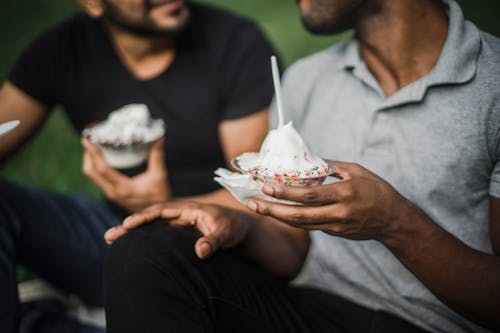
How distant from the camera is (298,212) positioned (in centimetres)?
125

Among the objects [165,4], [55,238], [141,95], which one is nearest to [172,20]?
[165,4]

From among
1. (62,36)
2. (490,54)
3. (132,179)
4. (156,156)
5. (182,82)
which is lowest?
(132,179)

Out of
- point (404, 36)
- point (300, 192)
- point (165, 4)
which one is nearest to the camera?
point (300, 192)

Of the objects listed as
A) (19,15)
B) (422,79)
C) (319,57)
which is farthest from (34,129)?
(19,15)

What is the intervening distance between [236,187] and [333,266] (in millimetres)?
653

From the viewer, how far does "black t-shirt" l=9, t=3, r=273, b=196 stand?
8.18 ft

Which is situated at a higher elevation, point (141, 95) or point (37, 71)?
point (37, 71)

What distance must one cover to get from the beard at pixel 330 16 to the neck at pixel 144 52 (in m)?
0.95

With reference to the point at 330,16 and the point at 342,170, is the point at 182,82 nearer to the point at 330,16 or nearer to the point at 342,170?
the point at 330,16

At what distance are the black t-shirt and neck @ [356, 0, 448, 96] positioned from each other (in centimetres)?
77

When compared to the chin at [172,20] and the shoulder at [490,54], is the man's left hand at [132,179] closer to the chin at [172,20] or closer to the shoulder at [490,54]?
the chin at [172,20]

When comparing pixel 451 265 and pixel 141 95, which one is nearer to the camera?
pixel 451 265

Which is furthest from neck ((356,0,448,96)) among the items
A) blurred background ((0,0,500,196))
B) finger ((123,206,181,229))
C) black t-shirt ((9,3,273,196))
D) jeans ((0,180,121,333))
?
blurred background ((0,0,500,196))

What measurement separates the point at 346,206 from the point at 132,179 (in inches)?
54.0
